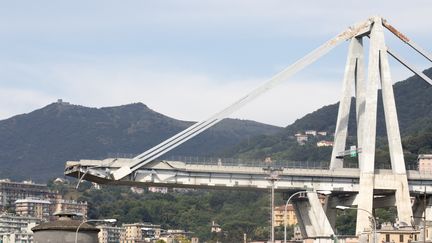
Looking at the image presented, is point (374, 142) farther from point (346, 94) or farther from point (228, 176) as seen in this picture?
point (228, 176)

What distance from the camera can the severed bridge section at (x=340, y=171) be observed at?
132 m

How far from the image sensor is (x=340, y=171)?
140m

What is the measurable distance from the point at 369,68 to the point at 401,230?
64.3 feet

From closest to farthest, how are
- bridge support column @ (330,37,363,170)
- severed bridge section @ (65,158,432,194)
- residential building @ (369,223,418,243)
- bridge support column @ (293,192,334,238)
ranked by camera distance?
severed bridge section @ (65,158,432,194)
residential building @ (369,223,418,243)
bridge support column @ (293,192,334,238)
bridge support column @ (330,37,363,170)

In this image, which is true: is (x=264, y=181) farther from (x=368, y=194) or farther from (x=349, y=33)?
(x=349, y=33)

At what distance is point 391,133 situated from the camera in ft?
458

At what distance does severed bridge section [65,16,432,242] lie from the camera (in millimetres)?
132375

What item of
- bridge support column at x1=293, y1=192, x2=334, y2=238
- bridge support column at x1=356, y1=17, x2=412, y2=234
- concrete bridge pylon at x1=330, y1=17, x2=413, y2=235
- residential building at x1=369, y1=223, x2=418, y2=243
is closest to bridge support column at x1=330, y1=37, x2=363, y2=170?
concrete bridge pylon at x1=330, y1=17, x2=413, y2=235

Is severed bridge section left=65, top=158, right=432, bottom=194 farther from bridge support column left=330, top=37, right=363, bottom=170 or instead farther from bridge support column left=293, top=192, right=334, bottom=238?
bridge support column left=330, top=37, right=363, bottom=170

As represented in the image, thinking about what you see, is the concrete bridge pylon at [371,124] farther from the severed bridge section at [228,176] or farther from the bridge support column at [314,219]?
the bridge support column at [314,219]

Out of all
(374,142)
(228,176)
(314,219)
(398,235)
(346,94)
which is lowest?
(398,235)

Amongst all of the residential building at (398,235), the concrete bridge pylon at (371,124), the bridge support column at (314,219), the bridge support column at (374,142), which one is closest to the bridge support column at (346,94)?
the concrete bridge pylon at (371,124)

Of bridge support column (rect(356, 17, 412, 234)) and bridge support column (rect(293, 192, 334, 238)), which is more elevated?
bridge support column (rect(356, 17, 412, 234))

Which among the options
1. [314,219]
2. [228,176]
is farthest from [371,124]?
[228,176]
